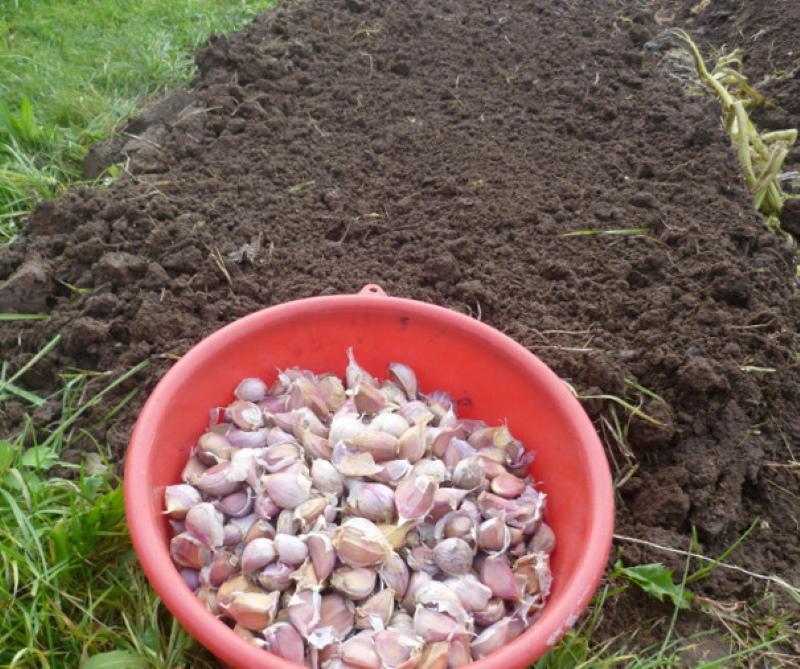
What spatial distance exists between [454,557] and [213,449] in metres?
0.50

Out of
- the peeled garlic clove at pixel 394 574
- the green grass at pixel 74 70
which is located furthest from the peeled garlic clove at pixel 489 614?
the green grass at pixel 74 70

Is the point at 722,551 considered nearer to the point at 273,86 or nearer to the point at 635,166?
the point at 635,166

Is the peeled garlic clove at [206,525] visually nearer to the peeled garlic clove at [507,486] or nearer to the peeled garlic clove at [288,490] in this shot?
the peeled garlic clove at [288,490]

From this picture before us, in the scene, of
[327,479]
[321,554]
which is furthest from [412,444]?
[321,554]

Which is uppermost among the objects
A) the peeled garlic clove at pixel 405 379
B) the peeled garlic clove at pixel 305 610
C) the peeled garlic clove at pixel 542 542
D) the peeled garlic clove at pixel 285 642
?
the peeled garlic clove at pixel 405 379

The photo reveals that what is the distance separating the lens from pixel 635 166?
237cm

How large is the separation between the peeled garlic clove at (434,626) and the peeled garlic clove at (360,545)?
0.11 m

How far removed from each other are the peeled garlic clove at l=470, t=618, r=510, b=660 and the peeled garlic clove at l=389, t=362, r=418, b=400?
0.54 metres

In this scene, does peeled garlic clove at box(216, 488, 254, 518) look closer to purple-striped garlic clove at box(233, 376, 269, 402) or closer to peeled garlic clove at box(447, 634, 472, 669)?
purple-striped garlic clove at box(233, 376, 269, 402)

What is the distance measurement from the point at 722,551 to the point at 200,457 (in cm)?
113

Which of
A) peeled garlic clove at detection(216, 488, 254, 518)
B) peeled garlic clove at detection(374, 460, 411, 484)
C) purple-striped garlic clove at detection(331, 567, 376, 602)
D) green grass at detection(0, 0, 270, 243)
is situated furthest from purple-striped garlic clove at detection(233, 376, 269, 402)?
green grass at detection(0, 0, 270, 243)

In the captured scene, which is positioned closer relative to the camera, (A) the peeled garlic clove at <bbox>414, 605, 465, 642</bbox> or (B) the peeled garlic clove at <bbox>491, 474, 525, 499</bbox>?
(A) the peeled garlic clove at <bbox>414, 605, 465, 642</bbox>

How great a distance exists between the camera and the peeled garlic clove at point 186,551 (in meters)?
1.20

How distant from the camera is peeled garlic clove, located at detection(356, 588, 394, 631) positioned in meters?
1.15
